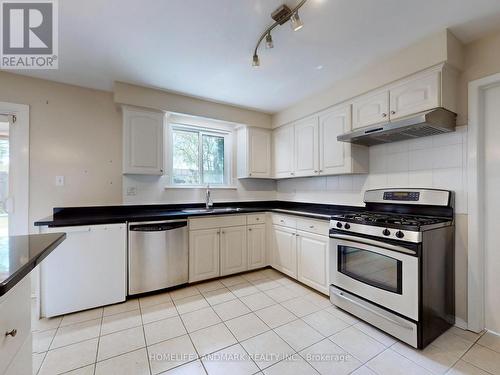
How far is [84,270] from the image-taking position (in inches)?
87.7

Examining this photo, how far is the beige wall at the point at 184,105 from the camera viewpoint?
8.73ft

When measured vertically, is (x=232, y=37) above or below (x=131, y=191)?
above

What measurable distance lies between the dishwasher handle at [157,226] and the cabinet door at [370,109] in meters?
2.23

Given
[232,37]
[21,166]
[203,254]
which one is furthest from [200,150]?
[21,166]

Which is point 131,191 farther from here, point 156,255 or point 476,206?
point 476,206

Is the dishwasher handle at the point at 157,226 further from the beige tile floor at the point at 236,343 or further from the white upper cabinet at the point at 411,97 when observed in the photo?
the white upper cabinet at the point at 411,97

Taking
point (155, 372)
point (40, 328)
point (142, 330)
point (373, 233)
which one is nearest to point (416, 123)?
point (373, 233)

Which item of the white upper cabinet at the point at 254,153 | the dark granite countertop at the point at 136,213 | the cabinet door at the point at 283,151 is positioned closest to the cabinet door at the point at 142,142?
the dark granite countertop at the point at 136,213

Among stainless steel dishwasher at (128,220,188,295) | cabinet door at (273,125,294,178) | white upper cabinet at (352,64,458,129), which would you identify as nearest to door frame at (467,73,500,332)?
white upper cabinet at (352,64,458,129)

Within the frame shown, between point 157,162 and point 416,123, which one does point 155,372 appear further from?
point 416,123

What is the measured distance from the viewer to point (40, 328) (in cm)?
196

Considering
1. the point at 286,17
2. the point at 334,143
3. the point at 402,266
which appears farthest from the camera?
the point at 334,143

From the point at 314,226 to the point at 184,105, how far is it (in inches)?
87.8

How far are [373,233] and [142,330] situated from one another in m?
2.10
